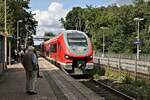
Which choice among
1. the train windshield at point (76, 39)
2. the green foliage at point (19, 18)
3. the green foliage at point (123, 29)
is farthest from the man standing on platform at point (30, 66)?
the green foliage at point (123, 29)

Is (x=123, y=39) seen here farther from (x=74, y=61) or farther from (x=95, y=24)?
(x=74, y=61)

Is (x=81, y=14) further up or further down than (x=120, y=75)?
further up

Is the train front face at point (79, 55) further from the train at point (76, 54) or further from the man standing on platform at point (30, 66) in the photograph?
the man standing on platform at point (30, 66)

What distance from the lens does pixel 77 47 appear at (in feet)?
105

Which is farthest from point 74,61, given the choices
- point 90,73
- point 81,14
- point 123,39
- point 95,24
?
point 81,14

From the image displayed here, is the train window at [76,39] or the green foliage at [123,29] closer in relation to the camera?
→ the train window at [76,39]

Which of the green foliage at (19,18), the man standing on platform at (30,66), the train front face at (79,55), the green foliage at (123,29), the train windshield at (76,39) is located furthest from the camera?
the green foliage at (123,29)

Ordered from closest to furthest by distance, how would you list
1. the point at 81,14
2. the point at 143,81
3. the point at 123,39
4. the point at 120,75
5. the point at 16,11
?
the point at 143,81, the point at 120,75, the point at 16,11, the point at 123,39, the point at 81,14

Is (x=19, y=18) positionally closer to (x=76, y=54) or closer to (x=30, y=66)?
(x=76, y=54)

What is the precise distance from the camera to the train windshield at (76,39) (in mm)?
32719

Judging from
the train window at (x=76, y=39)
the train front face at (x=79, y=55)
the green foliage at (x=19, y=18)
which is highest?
the green foliage at (x=19, y=18)

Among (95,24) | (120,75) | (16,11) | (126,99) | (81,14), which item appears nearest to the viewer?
(126,99)

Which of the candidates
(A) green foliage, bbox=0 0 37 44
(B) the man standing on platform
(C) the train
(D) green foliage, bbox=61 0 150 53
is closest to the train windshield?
(C) the train

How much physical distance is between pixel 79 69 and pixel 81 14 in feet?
358
